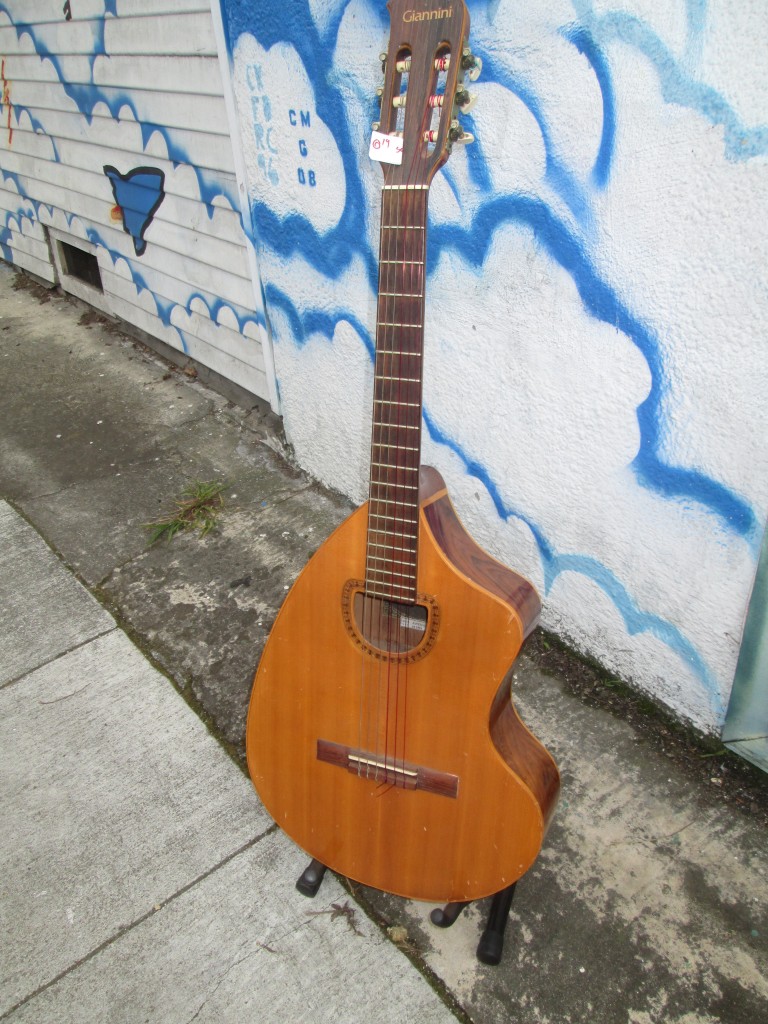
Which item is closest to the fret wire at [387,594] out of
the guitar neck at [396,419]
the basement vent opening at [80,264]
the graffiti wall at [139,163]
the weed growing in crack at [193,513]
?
the guitar neck at [396,419]

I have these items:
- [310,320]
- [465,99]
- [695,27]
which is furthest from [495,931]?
[310,320]

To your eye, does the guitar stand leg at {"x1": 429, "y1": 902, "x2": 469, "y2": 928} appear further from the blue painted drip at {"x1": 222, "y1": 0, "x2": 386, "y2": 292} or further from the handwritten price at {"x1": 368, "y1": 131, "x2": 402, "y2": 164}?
the blue painted drip at {"x1": 222, "y1": 0, "x2": 386, "y2": 292}

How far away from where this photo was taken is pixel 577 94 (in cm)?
195

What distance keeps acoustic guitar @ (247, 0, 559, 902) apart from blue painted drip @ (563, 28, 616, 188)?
0.44 m

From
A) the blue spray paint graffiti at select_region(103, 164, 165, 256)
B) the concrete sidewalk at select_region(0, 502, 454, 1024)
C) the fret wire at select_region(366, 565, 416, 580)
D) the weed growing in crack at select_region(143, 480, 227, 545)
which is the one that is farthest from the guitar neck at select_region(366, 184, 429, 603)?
the blue spray paint graffiti at select_region(103, 164, 165, 256)

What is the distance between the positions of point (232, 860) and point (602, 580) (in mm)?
1427

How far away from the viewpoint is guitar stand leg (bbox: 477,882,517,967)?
6.04 feet

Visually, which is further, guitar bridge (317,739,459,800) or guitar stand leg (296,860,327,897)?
guitar stand leg (296,860,327,897)

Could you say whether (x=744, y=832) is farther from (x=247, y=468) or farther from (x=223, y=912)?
(x=247, y=468)

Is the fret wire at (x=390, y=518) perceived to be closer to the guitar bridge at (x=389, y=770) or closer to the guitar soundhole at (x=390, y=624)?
the guitar soundhole at (x=390, y=624)

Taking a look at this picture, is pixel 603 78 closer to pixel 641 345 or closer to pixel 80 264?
pixel 641 345

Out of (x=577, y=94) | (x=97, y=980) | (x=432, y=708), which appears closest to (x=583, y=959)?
(x=432, y=708)

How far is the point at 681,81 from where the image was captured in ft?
5.73

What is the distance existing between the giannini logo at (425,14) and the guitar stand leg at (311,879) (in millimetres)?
2035
